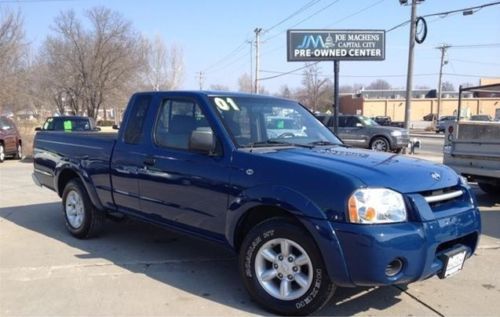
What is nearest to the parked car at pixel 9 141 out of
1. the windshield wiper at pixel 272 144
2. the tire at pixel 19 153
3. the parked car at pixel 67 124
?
the tire at pixel 19 153

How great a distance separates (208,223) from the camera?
502 cm

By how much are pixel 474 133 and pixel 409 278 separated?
Answer: 649 centimetres

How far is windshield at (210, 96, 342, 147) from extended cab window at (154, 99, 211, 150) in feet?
0.74

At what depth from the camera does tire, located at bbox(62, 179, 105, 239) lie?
263 inches

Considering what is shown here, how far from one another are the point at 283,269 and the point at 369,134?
1893cm

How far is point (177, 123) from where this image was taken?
5535 mm

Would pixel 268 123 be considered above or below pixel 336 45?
below

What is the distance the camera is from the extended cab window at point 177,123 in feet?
17.4

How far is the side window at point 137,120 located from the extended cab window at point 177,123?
25cm

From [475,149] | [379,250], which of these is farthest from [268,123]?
[475,149]

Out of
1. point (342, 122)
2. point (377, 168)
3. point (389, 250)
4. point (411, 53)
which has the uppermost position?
point (411, 53)

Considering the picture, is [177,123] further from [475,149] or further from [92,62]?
[92,62]

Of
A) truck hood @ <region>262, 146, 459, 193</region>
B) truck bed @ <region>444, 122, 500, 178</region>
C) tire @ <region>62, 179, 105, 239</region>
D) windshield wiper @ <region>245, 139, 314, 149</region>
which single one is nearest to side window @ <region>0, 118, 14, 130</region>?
tire @ <region>62, 179, 105, 239</region>

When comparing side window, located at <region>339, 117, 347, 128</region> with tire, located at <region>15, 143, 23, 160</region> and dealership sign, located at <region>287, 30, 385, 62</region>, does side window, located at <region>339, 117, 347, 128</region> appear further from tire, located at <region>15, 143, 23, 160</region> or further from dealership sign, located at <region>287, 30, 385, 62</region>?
tire, located at <region>15, 143, 23, 160</region>
